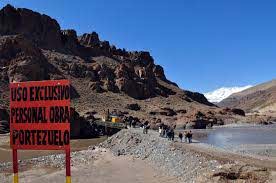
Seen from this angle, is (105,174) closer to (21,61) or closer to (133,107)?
(21,61)

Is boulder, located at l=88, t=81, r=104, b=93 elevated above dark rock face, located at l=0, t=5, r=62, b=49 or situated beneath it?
situated beneath

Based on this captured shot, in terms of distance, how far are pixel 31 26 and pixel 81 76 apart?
34.9 m

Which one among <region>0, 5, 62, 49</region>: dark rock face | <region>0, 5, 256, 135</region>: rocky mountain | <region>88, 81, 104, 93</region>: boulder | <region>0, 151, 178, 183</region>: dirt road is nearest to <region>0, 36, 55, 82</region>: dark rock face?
<region>0, 5, 256, 135</region>: rocky mountain

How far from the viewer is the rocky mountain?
136 meters

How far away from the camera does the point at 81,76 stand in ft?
561

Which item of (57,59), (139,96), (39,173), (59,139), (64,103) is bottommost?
(39,173)

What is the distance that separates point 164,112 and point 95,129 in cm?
6290

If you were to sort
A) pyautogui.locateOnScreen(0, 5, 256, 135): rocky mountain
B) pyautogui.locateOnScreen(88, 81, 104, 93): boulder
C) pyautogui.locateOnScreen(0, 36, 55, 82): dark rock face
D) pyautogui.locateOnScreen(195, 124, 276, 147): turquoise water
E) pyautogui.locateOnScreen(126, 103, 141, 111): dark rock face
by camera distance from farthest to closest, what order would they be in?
pyautogui.locateOnScreen(88, 81, 104, 93): boulder
pyautogui.locateOnScreen(126, 103, 141, 111): dark rock face
pyautogui.locateOnScreen(0, 5, 256, 135): rocky mountain
pyautogui.locateOnScreen(0, 36, 55, 82): dark rock face
pyautogui.locateOnScreen(195, 124, 276, 147): turquoise water

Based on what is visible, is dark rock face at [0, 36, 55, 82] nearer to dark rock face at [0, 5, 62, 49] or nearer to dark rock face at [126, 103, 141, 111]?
dark rock face at [126, 103, 141, 111]

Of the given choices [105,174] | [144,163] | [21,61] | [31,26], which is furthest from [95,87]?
[105,174]

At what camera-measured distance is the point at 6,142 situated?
2820 inches

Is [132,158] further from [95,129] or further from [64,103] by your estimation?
[95,129]

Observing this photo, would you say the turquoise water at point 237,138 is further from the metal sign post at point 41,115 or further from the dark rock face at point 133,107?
the dark rock face at point 133,107

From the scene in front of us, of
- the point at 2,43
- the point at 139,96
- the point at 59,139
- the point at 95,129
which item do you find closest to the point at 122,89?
the point at 139,96
